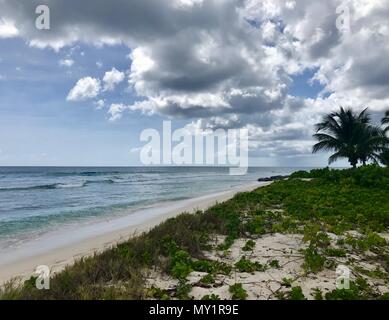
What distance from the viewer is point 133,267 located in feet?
21.1

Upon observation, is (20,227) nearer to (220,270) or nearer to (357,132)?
(220,270)

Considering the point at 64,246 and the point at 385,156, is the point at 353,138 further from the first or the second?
the point at 64,246

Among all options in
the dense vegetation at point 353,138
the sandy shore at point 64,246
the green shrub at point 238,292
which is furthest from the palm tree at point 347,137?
the green shrub at point 238,292

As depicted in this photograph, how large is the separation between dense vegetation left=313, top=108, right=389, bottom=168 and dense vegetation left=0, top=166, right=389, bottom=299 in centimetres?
1352

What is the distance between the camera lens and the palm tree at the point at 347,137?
90.6 ft

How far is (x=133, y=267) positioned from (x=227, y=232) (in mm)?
3905

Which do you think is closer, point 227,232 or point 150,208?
point 227,232

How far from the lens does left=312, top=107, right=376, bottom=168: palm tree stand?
27.6 m

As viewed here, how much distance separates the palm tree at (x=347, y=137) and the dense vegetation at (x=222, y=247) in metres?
13.5

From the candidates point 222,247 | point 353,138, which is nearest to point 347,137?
point 353,138

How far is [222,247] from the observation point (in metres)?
7.95

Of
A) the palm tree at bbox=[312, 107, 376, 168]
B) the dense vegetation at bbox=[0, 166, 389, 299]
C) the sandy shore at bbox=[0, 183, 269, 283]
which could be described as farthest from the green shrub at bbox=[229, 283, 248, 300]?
the palm tree at bbox=[312, 107, 376, 168]

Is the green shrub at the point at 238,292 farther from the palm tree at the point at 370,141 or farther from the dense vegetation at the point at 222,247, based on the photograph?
the palm tree at the point at 370,141
